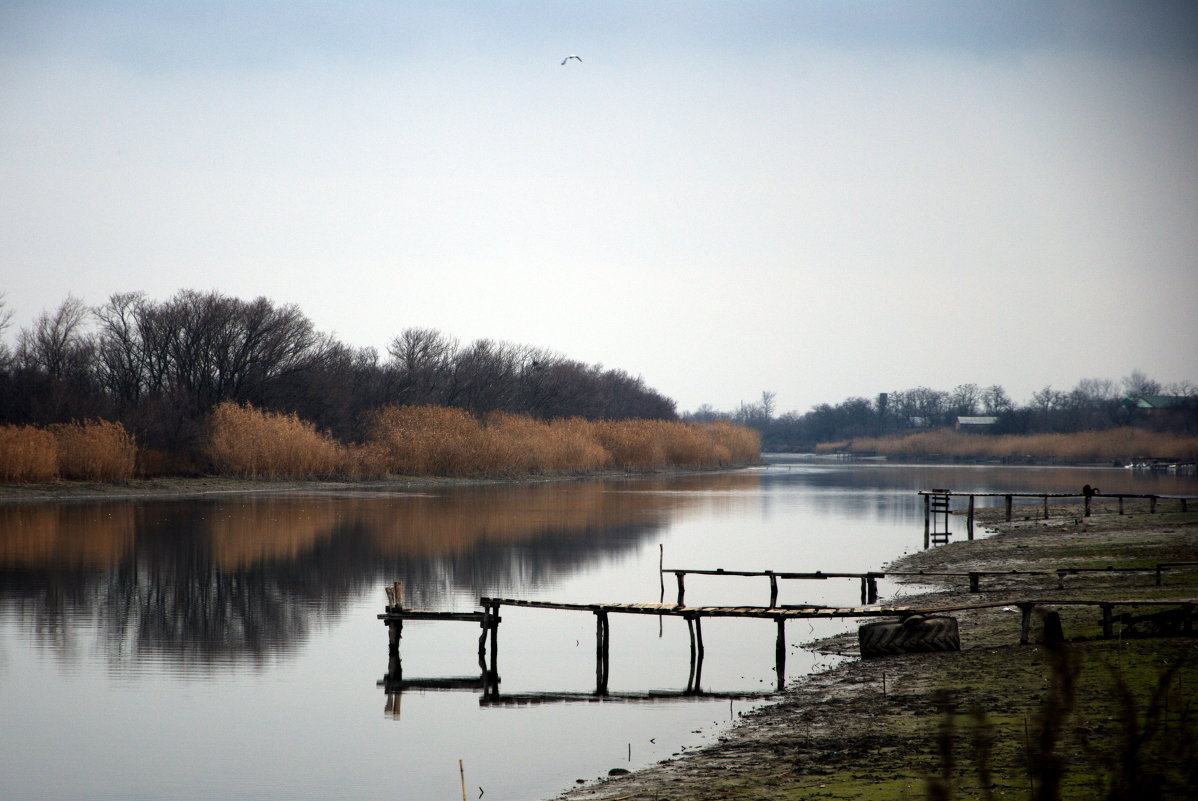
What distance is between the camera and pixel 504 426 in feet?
283

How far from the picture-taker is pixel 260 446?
2527 inches

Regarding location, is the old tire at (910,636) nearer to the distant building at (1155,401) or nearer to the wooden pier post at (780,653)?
the wooden pier post at (780,653)

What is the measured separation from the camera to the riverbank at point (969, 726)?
7.95m

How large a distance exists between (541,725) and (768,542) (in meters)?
25.4

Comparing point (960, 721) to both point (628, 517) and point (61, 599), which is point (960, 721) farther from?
point (628, 517)

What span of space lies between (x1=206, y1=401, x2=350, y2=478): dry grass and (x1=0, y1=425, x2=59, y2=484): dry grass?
32.9 ft

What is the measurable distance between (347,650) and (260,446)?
46.5 m

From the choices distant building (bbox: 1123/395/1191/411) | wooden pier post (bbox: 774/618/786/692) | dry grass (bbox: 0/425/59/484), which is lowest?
wooden pier post (bbox: 774/618/786/692)

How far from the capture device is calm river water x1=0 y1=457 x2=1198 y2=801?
42.2 feet

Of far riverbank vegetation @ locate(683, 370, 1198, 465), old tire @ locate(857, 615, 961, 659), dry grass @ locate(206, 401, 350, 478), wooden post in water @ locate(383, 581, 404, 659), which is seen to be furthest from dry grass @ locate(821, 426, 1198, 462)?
wooden post in water @ locate(383, 581, 404, 659)

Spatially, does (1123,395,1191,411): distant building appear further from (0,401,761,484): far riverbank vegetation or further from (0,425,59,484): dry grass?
(0,425,59,484): dry grass

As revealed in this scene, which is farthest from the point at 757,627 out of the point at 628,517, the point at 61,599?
the point at 628,517

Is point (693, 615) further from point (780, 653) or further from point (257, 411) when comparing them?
point (257, 411)

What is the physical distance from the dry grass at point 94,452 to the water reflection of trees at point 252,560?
5.17m
